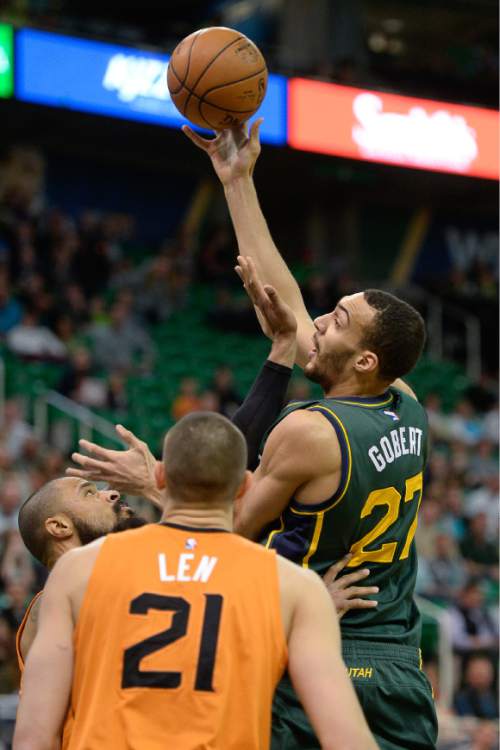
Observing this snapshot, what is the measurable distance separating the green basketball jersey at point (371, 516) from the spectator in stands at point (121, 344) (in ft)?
36.9

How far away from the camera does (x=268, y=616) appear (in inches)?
125

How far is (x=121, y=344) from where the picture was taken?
15.7 metres

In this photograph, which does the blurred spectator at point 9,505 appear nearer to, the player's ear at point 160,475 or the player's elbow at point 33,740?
the player's ear at point 160,475

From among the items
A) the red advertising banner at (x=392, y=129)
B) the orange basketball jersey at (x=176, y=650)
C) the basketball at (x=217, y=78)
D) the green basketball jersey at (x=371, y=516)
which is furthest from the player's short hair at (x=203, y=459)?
the red advertising banner at (x=392, y=129)

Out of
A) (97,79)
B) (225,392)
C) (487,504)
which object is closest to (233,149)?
(225,392)

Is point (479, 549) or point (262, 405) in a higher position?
point (262, 405)

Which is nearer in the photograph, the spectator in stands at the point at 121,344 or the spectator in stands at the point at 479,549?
the spectator in stands at the point at 479,549

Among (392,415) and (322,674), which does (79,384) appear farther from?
(322,674)

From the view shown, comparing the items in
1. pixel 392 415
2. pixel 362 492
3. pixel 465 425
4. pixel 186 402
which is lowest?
pixel 465 425

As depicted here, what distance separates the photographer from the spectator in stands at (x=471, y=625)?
38.8 feet

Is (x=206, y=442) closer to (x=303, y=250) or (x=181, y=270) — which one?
(x=181, y=270)

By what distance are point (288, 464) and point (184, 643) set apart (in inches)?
36.3

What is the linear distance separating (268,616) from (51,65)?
14.1 meters

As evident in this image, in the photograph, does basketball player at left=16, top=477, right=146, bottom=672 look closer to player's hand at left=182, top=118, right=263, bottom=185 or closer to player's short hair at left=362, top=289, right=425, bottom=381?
player's short hair at left=362, top=289, right=425, bottom=381
